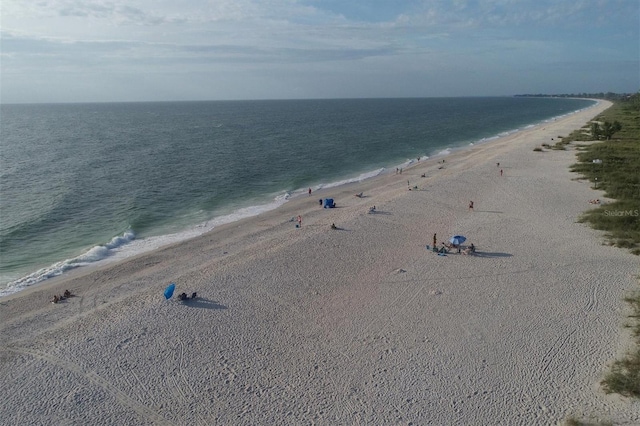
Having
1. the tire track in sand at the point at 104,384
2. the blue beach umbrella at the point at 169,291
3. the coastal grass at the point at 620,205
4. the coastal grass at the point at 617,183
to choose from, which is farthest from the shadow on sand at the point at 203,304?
the coastal grass at the point at 617,183

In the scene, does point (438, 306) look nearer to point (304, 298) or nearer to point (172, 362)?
point (304, 298)

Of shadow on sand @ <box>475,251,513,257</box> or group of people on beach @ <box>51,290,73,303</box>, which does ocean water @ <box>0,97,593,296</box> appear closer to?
group of people on beach @ <box>51,290,73,303</box>

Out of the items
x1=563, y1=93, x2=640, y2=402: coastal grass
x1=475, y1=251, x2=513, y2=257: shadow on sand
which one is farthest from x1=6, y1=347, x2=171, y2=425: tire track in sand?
x1=475, y1=251, x2=513, y2=257: shadow on sand

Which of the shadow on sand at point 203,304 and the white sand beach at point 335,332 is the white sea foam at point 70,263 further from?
the shadow on sand at point 203,304

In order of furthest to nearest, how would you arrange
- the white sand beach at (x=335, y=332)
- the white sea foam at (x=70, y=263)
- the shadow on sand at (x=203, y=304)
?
the white sea foam at (x=70, y=263) → the shadow on sand at (x=203, y=304) → the white sand beach at (x=335, y=332)

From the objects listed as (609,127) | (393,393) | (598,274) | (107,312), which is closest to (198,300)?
(107,312)

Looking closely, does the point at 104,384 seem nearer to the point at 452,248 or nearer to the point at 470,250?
the point at 452,248

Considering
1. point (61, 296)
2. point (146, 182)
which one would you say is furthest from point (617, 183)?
point (146, 182)
